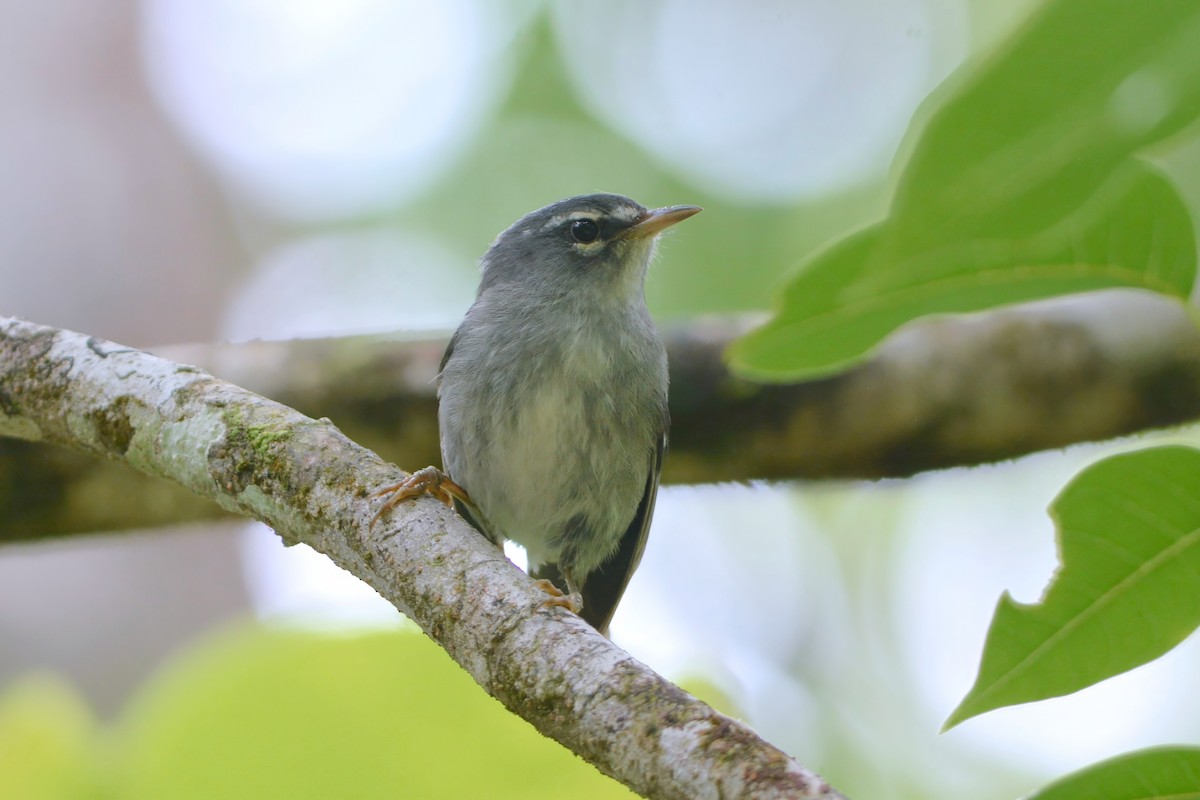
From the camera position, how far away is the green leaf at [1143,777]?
1723 millimetres

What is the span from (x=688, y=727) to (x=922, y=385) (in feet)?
9.64

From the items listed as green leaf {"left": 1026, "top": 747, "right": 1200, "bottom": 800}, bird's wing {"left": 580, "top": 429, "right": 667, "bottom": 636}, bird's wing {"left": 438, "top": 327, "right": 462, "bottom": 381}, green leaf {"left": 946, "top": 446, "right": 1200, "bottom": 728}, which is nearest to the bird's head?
bird's wing {"left": 438, "top": 327, "right": 462, "bottom": 381}

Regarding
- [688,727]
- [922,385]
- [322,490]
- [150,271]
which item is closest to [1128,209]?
[688,727]

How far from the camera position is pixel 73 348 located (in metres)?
3.01

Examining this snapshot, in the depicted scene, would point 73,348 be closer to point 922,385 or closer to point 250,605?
point 922,385

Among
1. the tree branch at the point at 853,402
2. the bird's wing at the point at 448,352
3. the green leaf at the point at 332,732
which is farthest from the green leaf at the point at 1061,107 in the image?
the bird's wing at the point at 448,352

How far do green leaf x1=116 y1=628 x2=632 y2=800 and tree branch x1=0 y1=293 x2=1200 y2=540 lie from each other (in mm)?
1170

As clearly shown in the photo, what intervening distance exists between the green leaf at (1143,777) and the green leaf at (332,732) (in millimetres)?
1448

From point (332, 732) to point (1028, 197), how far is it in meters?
2.37

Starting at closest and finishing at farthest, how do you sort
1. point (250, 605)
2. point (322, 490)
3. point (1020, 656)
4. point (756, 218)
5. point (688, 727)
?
point (688, 727), point (1020, 656), point (322, 490), point (250, 605), point (756, 218)

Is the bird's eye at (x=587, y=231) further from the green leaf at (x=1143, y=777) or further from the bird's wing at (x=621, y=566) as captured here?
the green leaf at (x=1143, y=777)

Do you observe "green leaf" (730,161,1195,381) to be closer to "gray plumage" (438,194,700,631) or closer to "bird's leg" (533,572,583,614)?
"bird's leg" (533,572,583,614)

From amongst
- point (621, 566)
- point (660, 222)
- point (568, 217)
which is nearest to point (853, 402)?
point (660, 222)

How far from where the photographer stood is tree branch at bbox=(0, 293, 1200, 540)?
414 cm
